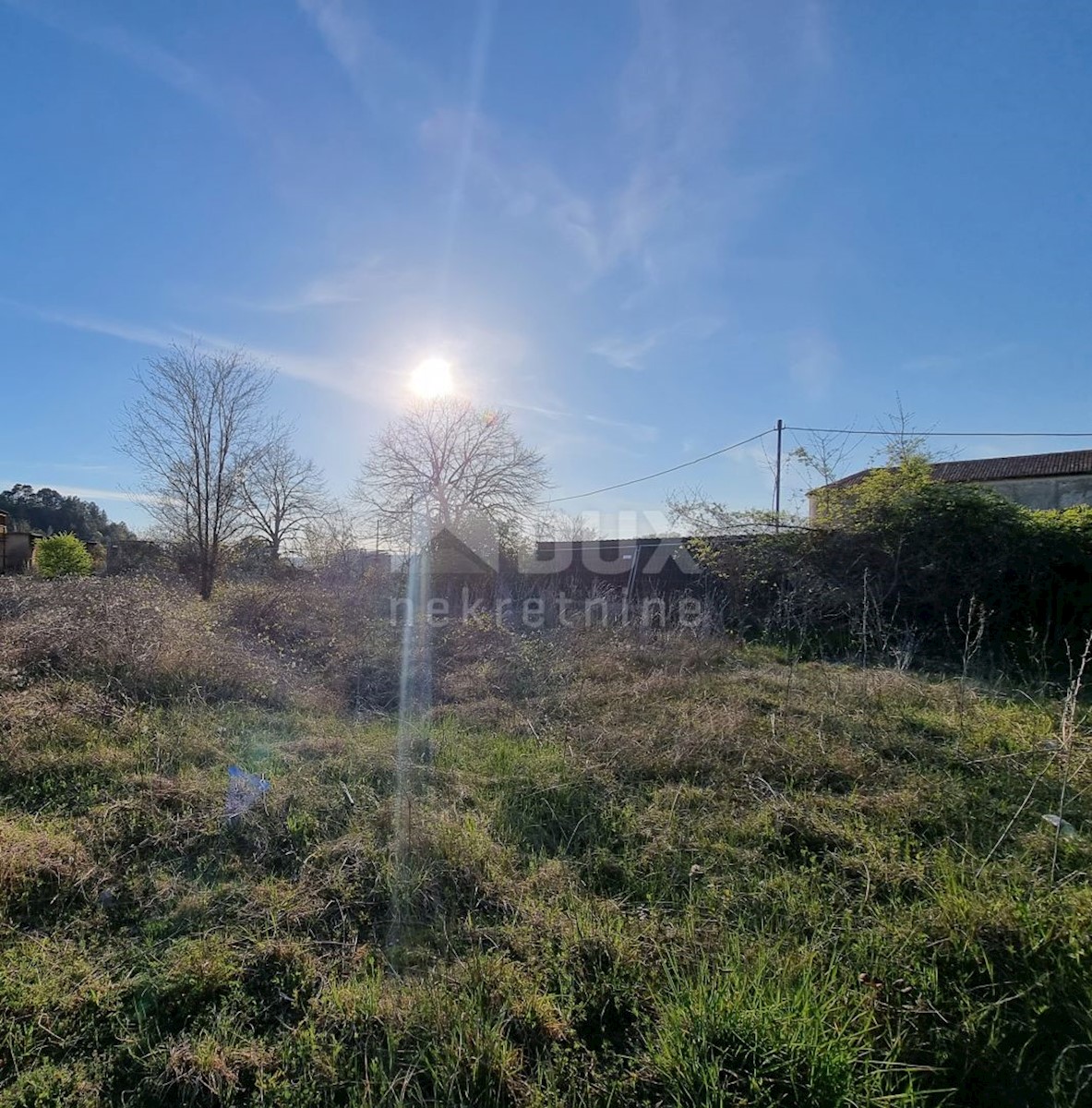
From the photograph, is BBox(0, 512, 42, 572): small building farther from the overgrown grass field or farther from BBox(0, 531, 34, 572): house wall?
the overgrown grass field

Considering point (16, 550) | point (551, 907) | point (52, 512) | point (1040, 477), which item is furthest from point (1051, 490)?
point (52, 512)

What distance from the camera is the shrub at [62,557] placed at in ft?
45.4

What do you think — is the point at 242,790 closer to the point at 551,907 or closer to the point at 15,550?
the point at 551,907

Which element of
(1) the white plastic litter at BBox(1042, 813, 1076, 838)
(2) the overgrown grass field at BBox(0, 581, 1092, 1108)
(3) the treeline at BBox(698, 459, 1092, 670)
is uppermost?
(3) the treeline at BBox(698, 459, 1092, 670)


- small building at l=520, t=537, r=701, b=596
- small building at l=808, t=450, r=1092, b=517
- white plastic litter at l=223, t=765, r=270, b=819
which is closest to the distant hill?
small building at l=520, t=537, r=701, b=596

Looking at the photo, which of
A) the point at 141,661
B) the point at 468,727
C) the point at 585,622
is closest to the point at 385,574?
the point at 585,622

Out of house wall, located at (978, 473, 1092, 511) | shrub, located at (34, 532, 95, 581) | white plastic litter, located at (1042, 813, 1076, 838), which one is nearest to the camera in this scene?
white plastic litter, located at (1042, 813, 1076, 838)

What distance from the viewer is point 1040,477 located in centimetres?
1739

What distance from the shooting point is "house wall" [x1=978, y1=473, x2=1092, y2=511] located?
1557cm

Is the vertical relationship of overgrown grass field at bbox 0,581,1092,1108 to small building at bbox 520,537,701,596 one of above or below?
below

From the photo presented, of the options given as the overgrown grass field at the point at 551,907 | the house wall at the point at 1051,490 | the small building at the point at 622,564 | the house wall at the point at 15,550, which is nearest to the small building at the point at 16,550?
the house wall at the point at 15,550

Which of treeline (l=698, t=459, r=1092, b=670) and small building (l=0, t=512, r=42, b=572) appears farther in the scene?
small building (l=0, t=512, r=42, b=572)

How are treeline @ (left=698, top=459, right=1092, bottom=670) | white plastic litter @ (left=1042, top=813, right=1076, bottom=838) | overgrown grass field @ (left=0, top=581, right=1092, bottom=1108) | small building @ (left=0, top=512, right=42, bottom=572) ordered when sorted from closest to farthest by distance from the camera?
overgrown grass field @ (left=0, top=581, right=1092, bottom=1108), white plastic litter @ (left=1042, top=813, right=1076, bottom=838), treeline @ (left=698, top=459, right=1092, bottom=670), small building @ (left=0, top=512, right=42, bottom=572)

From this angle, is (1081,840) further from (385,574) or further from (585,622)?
(385,574)
